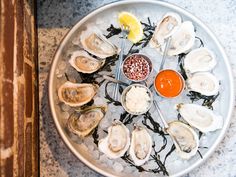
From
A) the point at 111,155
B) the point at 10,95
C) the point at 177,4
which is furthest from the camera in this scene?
the point at 177,4

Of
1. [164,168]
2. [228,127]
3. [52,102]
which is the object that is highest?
[52,102]

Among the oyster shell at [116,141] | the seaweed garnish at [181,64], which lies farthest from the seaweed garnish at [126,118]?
the seaweed garnish at [181,64]

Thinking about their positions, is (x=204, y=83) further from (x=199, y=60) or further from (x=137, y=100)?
(x=137, y=100)

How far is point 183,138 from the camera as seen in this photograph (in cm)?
154

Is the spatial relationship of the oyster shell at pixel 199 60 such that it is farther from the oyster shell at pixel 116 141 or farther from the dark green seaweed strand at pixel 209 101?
the oyster shell at pixel 116 141

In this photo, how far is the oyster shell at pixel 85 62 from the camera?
5.07ft

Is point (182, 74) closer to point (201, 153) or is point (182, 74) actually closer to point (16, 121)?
point (201, 153)

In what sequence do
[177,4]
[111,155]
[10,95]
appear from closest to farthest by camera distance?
1. [10,95]
2. [111,155]
3. [177,4]

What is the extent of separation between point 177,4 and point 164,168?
617 mm

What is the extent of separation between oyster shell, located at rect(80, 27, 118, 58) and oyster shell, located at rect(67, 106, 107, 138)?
0.20 metres

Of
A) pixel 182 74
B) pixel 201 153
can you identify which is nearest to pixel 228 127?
pixel 201 153

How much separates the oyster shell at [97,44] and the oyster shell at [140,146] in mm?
293

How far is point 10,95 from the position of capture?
48.5 inches

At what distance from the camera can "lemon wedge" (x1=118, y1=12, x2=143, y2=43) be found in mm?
1539
